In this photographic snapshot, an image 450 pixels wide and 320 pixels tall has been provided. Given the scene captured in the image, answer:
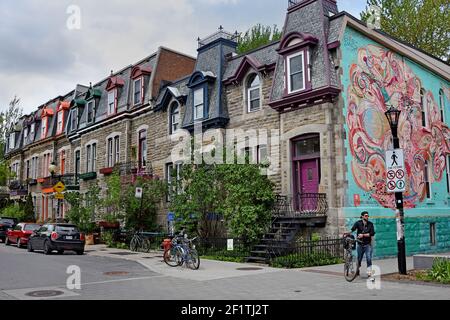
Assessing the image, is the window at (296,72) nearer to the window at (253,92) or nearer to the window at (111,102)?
the window at (253,92)

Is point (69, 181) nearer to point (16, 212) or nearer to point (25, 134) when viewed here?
point (16, 212)

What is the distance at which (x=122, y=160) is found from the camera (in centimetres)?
2877

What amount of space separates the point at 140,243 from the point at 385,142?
12.0 meters

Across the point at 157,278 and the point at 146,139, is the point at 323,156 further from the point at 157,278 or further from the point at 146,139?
the point at 146,139

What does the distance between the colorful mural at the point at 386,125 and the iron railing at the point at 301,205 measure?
1714mm

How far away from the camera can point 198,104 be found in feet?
76.3

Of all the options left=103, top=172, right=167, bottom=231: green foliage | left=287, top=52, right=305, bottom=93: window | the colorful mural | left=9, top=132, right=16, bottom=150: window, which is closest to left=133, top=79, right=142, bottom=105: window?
left=103, top=172, right=167, bottom=231: green foliage

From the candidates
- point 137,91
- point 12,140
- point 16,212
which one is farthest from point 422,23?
point 12,140

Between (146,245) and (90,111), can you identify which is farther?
(90,111)

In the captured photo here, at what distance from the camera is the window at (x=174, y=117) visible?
82.6 ft

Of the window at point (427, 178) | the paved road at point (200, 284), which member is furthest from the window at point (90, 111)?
the window at point (427, 178)

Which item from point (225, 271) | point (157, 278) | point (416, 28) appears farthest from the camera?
point (416, 28)
